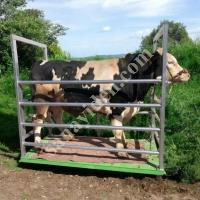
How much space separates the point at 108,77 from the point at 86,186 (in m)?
1.58

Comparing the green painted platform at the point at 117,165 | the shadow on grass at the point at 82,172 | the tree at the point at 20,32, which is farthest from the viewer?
the tree at the point at 20,32

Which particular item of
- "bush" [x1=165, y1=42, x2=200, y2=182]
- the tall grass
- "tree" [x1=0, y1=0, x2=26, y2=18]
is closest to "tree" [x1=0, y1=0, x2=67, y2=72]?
"tree" [x1=0, y1=0, x2=26, y2=18]

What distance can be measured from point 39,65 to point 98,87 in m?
1.05

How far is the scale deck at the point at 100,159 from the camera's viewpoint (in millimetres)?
5422

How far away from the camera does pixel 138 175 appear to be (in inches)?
221

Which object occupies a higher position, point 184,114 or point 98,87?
point 98,87

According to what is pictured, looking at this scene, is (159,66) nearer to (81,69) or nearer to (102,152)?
(81,69)

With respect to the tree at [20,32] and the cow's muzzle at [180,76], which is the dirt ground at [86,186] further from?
the tree at [20,32]

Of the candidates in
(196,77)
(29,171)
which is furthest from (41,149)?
(196,77)

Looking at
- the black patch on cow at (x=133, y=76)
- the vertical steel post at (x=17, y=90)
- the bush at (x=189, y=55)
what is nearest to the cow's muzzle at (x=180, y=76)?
the black patch on cow at (x=133, y=76)

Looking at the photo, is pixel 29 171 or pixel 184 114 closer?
pixel 29 171

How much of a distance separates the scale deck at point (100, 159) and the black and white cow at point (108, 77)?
30 centimetres

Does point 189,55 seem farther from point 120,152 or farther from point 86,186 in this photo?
point 86,186

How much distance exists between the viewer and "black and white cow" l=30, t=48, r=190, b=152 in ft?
18.5
